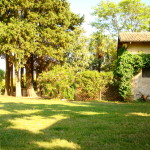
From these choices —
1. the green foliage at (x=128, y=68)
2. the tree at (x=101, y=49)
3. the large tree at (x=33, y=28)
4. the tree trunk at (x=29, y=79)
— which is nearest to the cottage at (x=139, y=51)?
the green foliage at (x=128, y=68)

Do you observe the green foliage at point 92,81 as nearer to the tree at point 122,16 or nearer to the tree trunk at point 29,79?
the tree trunk at point 29,79

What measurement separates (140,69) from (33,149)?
16.1 meters

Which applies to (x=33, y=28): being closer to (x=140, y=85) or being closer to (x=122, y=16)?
(x=140, y=85)

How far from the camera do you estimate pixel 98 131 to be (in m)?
5.61

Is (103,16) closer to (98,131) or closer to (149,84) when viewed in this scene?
(149,84)

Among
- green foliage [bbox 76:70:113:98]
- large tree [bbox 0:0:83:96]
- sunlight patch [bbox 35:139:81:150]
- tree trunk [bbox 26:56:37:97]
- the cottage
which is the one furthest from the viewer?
tree trunk [bbox 26:56:37:97]

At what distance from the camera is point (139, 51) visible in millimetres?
19172

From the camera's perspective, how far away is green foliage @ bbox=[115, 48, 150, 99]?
18491 millimetres

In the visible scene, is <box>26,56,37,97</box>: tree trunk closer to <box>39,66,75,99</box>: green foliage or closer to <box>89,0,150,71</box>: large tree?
<box>39,66,75,99</box>: green foliage

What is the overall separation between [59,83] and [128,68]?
5.80 metres

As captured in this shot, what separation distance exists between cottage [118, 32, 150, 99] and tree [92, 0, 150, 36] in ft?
59.0

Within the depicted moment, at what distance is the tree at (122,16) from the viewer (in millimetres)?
35500

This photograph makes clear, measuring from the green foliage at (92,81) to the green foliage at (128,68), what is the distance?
99 cm

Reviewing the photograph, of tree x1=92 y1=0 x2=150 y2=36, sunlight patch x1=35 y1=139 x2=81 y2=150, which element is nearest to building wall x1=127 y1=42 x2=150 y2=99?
sunlight patch x1=35 y1=139 x2=81 y2=150
